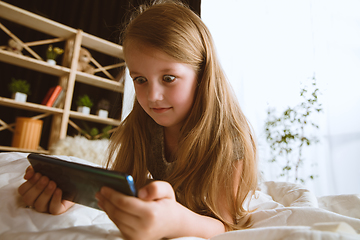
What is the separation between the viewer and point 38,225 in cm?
46

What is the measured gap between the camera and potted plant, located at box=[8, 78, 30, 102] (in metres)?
2.01

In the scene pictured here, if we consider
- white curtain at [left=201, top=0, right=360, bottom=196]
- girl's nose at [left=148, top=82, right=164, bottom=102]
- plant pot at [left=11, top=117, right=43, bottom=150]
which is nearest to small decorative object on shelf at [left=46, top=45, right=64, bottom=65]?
plant pot at [left=11, top=117, right=43, bottom=150]

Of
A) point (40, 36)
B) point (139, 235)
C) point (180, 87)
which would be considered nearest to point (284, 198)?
point (180, 87)

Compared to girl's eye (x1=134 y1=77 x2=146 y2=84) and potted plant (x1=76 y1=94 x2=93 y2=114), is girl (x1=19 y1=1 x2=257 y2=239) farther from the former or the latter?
potted plant (x1=76 y1=94 x2=93 y2=114)

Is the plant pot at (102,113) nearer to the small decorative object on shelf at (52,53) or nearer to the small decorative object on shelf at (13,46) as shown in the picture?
the small decorative object on shelf at (52,53)

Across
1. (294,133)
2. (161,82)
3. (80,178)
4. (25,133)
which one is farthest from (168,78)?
(25,133)

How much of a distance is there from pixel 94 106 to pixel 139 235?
7.92ft

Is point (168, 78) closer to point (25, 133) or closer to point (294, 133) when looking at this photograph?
point (294, 133)

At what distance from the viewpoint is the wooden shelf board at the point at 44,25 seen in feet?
6.56

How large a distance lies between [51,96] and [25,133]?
36cm

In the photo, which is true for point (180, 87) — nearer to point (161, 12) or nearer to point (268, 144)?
point (161, 12)

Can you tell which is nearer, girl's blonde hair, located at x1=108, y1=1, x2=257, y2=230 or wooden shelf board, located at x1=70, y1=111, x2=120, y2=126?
girl's blonde hair, located at x1=108, y1=1, x2=257, y2=230

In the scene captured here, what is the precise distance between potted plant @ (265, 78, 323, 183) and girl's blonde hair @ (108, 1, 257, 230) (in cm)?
125

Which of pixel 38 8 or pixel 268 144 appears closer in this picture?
pixel 268 144
